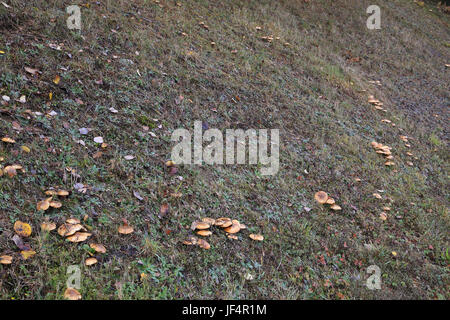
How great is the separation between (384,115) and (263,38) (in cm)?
395

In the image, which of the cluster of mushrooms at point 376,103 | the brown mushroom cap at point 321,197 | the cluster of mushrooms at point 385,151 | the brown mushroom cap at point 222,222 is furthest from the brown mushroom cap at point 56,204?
the cluster of mushrooms at point 376,103

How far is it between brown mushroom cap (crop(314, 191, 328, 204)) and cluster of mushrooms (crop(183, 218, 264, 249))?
1.33 meters

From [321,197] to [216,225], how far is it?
180cm

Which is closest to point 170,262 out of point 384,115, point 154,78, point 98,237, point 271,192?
point 98,237

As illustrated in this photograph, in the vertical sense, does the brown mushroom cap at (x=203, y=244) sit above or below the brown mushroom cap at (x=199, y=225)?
below

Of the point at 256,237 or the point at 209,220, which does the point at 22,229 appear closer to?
the point at 209,220

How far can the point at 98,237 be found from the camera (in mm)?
3289

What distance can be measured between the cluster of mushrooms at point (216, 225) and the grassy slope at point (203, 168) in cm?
10

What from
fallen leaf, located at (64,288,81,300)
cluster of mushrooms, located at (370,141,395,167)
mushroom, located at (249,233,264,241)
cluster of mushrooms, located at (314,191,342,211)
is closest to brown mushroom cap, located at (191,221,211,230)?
mushroom, located at (249,233,264,241)

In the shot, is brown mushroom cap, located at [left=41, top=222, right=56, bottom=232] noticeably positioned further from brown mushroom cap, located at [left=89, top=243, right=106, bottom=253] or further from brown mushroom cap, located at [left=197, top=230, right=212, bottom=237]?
brown mushroom cap, located at [left=197, top=230, right=212, bottom=237]

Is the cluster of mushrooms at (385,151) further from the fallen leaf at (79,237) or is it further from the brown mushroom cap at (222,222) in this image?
the fallen leaf at (79,237)

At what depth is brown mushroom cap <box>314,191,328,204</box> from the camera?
476 centimetres

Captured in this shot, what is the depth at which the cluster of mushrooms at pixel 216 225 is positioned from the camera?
143 inches

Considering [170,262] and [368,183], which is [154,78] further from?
[368,183]
